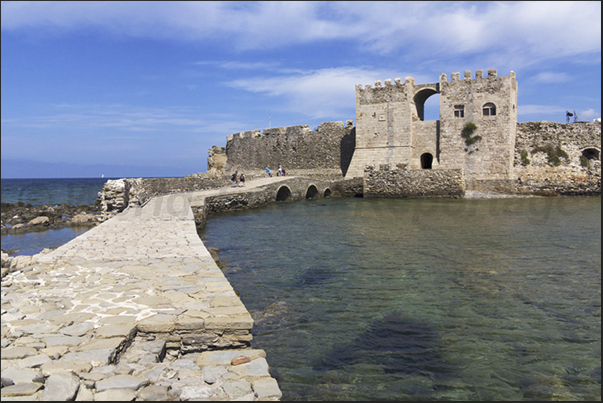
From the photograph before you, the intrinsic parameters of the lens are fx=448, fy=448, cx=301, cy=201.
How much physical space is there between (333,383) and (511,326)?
292 centimetres

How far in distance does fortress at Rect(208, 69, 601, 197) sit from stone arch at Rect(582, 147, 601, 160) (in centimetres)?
5

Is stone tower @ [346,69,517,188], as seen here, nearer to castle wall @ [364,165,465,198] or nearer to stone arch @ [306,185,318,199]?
castle wall @ [364,165,465,198]

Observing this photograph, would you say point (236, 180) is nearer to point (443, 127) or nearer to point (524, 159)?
point (443, 127)

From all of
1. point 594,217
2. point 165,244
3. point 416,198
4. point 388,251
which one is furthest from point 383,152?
point 165,244

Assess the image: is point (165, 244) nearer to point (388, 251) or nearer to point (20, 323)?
point (20, 323)

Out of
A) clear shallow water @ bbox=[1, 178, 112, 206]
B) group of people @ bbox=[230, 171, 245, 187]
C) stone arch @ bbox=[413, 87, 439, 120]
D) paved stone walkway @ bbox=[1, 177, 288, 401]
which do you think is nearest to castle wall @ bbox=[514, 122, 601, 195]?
stone arch @ bbox=[413, 87, 439, 120]

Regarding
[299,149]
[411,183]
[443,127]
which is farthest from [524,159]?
[299,149]

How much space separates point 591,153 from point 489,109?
22.0 ft

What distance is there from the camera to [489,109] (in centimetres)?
2570

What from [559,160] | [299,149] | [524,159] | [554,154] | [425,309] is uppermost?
[299,149]

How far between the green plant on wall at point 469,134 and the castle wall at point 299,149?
8071 millimetres

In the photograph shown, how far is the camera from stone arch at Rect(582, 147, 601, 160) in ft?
84.7

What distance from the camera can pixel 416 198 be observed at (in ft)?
86.4

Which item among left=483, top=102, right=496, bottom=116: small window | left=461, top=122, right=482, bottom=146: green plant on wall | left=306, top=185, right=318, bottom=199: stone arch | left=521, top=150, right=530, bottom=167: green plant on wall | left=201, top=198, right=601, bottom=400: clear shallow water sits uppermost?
left=483, top=102, right=496, bottom=116: small window
